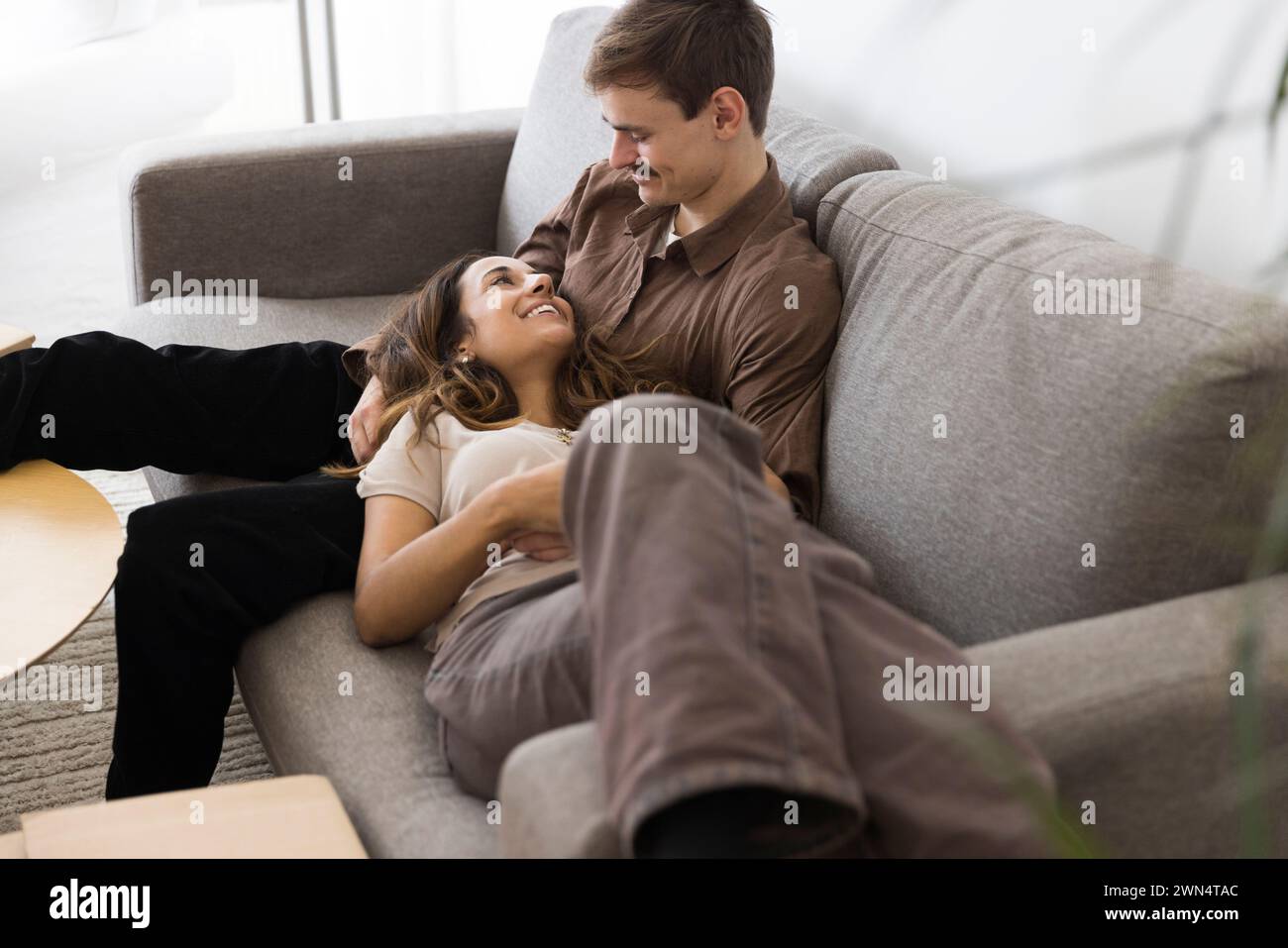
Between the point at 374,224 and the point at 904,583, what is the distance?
4.62 feet

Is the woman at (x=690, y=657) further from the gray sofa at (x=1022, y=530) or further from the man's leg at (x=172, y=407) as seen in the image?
the man's leg at (x=172, y=407)

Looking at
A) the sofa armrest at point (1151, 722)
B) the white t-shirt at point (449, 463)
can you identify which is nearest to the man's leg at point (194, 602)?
the white t-shirt at point (449, 463)

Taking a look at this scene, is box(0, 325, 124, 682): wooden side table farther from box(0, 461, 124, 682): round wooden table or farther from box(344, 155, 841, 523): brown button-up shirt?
box(344, 155, 841, 523): brown button-up shirt

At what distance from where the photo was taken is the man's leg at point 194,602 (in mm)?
1429

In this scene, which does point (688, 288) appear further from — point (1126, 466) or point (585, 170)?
point (1126, 466)

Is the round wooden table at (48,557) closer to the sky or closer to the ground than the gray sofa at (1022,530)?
closer to the ground

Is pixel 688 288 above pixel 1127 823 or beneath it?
above

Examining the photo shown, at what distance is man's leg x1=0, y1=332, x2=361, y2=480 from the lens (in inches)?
69.1

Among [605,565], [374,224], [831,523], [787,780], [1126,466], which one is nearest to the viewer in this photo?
[787,780]

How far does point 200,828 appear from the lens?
1086mm

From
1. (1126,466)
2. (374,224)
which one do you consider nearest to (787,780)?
(1126,466)

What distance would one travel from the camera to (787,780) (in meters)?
0.85

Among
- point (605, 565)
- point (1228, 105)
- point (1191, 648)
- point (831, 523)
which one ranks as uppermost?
point (1228, 105)

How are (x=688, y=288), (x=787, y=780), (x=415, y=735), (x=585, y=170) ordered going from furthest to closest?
1. (x=585, y=170)
2. (x=688, y=288)
3. (x=415, y=735)
4. (x=787, y=780)
